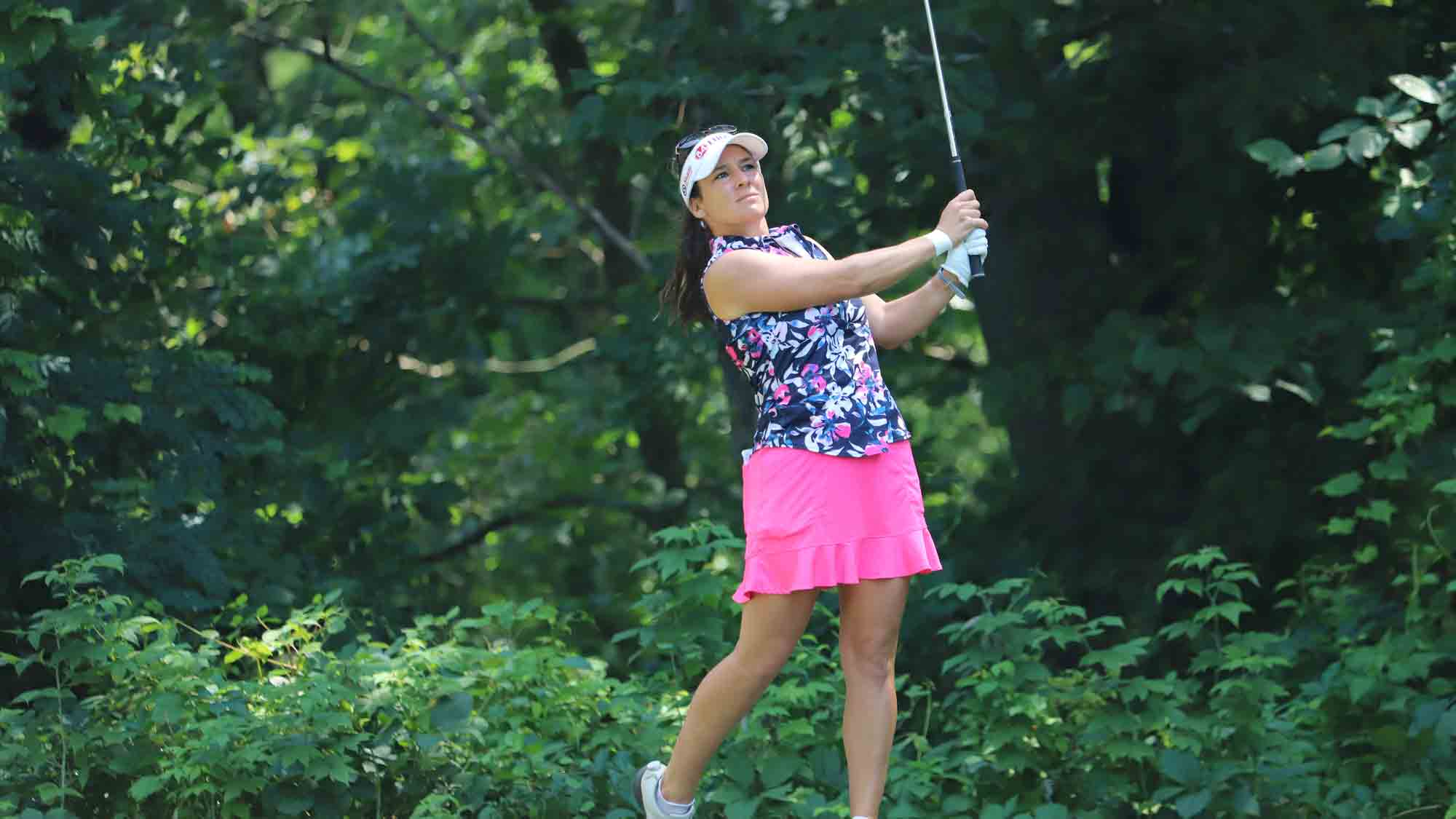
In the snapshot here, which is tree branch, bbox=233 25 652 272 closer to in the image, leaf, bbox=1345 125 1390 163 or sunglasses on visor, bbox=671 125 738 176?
leaf, bbox=1345 125 1390 163

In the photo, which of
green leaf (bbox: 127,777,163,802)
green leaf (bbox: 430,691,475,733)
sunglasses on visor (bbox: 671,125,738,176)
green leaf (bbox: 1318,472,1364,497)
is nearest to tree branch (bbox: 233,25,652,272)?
green leaf (bbox: 1318,472,1364,497)

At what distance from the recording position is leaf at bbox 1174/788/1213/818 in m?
4.84

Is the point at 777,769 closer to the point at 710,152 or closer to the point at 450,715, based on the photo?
the point at 450,715

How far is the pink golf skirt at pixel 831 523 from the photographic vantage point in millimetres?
3859

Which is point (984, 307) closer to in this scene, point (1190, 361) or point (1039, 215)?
point (1039, 215)

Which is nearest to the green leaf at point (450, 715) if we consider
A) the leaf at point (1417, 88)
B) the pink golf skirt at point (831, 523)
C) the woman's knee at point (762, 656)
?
the woman's knee at point (762, 656)

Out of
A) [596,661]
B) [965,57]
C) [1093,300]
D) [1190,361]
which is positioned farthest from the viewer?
[1093,300]

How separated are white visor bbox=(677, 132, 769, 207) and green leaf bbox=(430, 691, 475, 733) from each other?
1.75 m

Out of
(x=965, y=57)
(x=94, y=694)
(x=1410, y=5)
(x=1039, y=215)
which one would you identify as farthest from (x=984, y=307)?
(x=94, y=694)

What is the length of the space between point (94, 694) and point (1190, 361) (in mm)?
4219

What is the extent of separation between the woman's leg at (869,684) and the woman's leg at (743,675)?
114mm

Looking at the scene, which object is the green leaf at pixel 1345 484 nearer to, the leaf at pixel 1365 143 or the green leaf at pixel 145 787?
the leaf at pixel 1365 143

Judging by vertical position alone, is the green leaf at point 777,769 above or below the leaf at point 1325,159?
below

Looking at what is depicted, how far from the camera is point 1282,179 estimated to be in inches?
303
